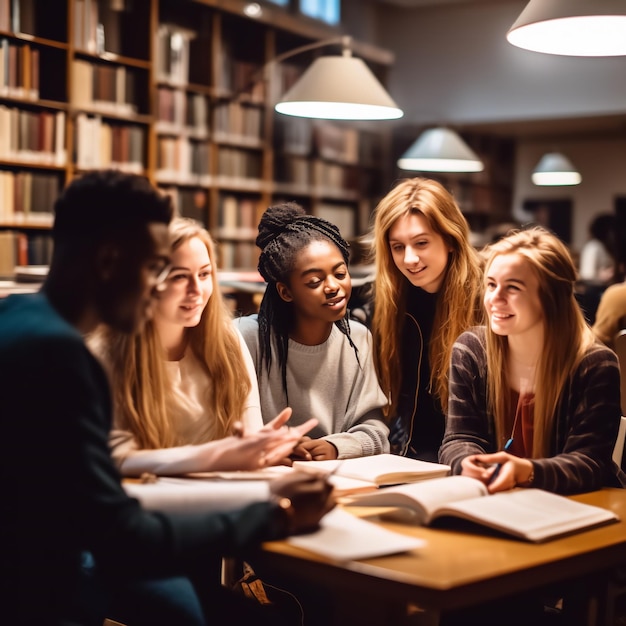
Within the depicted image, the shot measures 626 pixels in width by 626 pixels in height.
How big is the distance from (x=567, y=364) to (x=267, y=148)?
546 cm

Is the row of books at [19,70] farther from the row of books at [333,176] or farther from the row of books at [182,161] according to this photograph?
the row of books at [333,176]

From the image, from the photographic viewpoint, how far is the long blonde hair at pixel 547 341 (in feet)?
6.59

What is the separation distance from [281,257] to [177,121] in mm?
4185

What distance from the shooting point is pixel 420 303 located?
275 cm

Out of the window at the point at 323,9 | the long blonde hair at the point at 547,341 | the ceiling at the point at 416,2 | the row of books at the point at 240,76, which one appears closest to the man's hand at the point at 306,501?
the long blonde hair at the point at 547,341

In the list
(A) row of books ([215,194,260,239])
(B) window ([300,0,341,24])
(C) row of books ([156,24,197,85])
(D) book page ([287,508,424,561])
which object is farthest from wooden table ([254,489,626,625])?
(B) window ([300,0,341,24])

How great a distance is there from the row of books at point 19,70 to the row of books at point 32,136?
11 cm

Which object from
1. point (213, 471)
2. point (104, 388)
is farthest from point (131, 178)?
point (213, 471)

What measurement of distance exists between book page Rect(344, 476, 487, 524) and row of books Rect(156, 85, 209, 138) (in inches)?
192

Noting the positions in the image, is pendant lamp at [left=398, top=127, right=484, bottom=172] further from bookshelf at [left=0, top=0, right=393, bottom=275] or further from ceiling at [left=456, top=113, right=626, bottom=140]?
ceiling at [left=456, top=113, right=626, bottom=140]

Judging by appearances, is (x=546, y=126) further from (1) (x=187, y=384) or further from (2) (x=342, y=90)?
(1) (x=187, y=384)

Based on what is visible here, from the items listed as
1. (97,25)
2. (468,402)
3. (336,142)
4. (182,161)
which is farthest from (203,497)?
(336,142)

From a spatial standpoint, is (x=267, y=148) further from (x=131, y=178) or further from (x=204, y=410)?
(x=131, y=178)

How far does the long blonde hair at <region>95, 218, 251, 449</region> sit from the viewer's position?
1.97 metres
